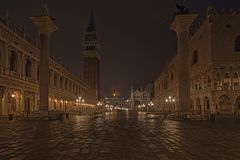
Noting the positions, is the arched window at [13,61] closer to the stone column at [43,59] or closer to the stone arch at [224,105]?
the stone column at [43,59]

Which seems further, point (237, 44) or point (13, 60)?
point (237, 44)

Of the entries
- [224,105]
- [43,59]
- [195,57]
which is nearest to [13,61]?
[43,59]

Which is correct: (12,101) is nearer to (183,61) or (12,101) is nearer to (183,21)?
(183,61)

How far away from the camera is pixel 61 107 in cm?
6688

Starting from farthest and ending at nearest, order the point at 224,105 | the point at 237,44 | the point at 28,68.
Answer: the point at 237,44, the point at 224,105, the point at 28,68

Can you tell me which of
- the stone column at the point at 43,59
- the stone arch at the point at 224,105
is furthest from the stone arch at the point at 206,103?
the stone column at the point at 43,59

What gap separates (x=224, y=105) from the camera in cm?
4959

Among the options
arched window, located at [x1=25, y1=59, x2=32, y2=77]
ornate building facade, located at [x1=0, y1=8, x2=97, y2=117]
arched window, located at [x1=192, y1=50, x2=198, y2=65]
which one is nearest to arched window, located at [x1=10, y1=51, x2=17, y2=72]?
ornate building facade, located at [x1=0, y1=8, x2=97, y2=117]

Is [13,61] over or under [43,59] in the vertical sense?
over

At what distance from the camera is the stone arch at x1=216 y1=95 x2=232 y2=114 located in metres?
49.2

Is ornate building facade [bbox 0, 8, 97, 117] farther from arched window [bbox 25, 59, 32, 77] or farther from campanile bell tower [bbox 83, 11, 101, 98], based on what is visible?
campanile bell tower [bbox 83, 11, 101, 98]

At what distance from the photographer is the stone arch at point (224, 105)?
4925 cm

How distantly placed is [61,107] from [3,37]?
34190 mm

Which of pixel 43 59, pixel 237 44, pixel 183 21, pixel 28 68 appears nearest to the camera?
pixel 183 21
